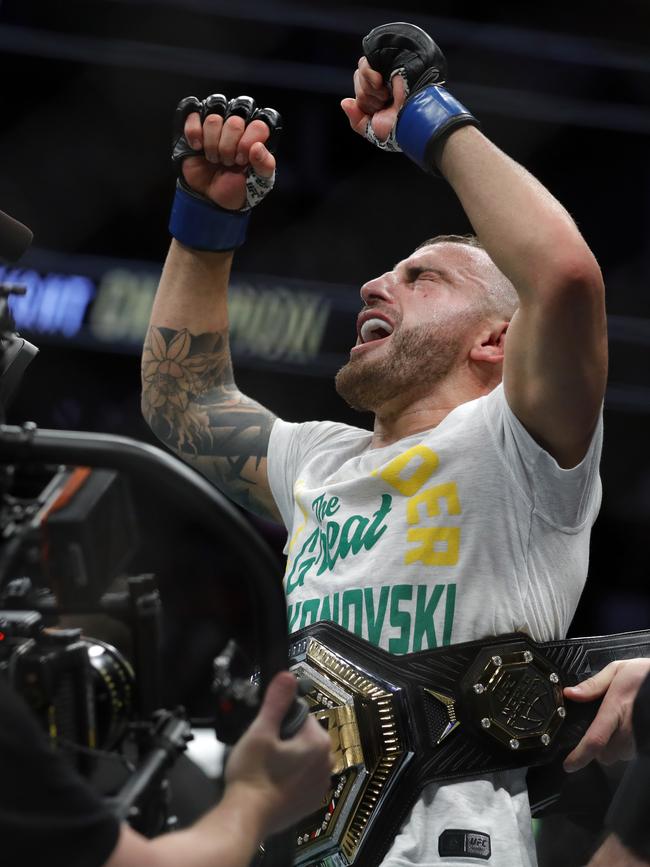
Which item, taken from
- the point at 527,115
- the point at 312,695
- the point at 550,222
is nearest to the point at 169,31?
the point at 527,115

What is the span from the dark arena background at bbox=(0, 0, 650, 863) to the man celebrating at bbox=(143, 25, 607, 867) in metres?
0.99

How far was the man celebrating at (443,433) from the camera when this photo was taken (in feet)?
4.33

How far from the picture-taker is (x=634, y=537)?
10.8 feet

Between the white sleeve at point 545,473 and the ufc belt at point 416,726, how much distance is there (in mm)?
168

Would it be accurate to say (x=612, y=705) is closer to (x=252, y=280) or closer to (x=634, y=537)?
(x=252, y=280)

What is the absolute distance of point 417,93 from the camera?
4.92 ft

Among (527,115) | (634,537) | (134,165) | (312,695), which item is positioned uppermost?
(527,115)

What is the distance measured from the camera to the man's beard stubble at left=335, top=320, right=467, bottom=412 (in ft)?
5.40

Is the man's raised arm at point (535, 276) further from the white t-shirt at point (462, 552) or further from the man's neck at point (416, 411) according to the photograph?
the man's neck at point (416, 411)

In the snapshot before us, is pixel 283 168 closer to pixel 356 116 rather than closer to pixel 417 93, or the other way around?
pixel 356 116

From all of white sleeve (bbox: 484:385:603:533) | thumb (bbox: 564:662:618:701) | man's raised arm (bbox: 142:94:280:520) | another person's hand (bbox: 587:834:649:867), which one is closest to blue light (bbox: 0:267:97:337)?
man's raised arm (bbox: 142:94:280:520)

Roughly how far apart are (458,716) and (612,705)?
184 mm

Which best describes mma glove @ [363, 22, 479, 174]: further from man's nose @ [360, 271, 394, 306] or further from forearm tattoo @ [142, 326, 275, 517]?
forearm tattoo @ [142, 326, 275, 517]

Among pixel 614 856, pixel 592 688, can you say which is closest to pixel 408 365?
pixel 592 688
